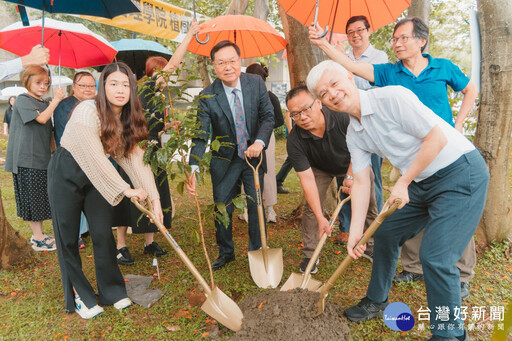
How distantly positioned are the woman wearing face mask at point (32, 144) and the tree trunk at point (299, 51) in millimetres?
2664

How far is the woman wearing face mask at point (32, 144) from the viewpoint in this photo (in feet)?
11.8

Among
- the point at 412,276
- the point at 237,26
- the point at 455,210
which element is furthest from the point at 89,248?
the point at 455,210

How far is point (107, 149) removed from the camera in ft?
8.36

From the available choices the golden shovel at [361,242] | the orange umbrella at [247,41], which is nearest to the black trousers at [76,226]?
the golden shovel at [361,242]

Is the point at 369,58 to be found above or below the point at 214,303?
above

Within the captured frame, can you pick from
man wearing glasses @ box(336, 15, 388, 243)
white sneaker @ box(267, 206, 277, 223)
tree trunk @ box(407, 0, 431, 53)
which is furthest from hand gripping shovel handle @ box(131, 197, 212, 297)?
tree trunk @ box(407, 0, 431, 53)

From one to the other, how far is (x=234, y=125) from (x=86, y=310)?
1.95m

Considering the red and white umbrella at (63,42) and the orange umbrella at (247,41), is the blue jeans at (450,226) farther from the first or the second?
the red and white umbrella at (63,42)

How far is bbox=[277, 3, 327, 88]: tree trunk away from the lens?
4277 mm

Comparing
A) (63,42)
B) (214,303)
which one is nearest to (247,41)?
(63,42)

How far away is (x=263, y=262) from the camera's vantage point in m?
3.14

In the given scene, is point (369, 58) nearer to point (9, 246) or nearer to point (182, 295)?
point (182, 295)

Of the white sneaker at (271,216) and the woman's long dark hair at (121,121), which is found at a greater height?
the woman's long dark hair at (121,121)

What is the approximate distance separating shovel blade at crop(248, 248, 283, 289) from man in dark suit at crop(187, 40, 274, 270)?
0.87 feet
